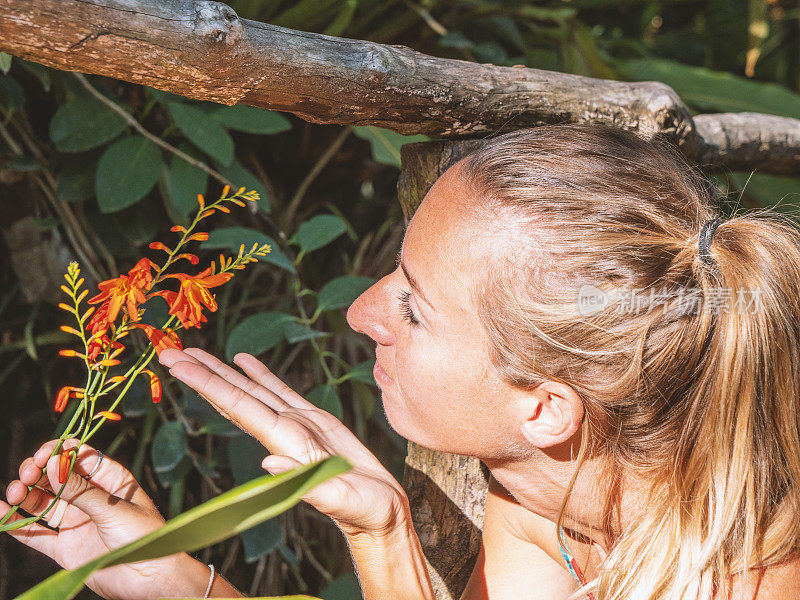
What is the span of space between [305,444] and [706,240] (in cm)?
46

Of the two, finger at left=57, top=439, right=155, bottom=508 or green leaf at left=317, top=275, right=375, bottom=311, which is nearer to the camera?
finger at left=57, top=439, right=155, bottom=508

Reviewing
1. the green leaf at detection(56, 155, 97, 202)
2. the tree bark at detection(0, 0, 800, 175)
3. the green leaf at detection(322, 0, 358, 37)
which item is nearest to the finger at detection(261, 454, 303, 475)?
the tree bark at detection(0, 0, 800, 175)

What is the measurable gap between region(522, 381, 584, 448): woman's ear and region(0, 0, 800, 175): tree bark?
1.15 feet

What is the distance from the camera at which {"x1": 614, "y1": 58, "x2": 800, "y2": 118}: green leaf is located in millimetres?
1603

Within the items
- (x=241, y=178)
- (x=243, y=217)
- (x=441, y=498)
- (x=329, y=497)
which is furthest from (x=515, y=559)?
(x=243, y=217)

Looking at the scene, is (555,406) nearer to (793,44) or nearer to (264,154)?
(264,154)

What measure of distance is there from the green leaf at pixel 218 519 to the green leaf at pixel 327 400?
572 millimetres

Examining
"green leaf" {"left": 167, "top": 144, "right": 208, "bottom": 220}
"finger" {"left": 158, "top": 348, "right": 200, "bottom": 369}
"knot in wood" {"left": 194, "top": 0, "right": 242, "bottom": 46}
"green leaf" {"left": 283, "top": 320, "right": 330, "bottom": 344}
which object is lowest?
"green leaf" {"left": 283, "top": 320, "right": 330, "bottom": 344}

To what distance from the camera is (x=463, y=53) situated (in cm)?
152

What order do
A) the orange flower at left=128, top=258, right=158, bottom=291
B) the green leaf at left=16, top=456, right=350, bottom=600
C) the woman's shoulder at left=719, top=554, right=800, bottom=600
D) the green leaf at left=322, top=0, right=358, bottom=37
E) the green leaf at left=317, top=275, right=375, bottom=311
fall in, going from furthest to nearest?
the green leaf at left=322, top=0, right=358, bottom=37
the green leaf at left=317, top=275, right=375, bottom=311
the woman's shoulder at left=719, top=554, right=800, bottom=600
the orange flower at left=128, top=258, right=158, bottom=291
the green leaf at left=16, top=456, right=350, bottom=600

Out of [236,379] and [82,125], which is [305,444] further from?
[82,125]

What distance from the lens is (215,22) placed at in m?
0.58

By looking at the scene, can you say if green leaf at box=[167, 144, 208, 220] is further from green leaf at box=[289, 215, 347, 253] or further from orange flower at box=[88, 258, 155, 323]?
orange flower at box=[88, 258, 155, 323]

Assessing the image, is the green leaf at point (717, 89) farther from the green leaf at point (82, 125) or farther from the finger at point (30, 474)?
the finger at point (30, 474)
